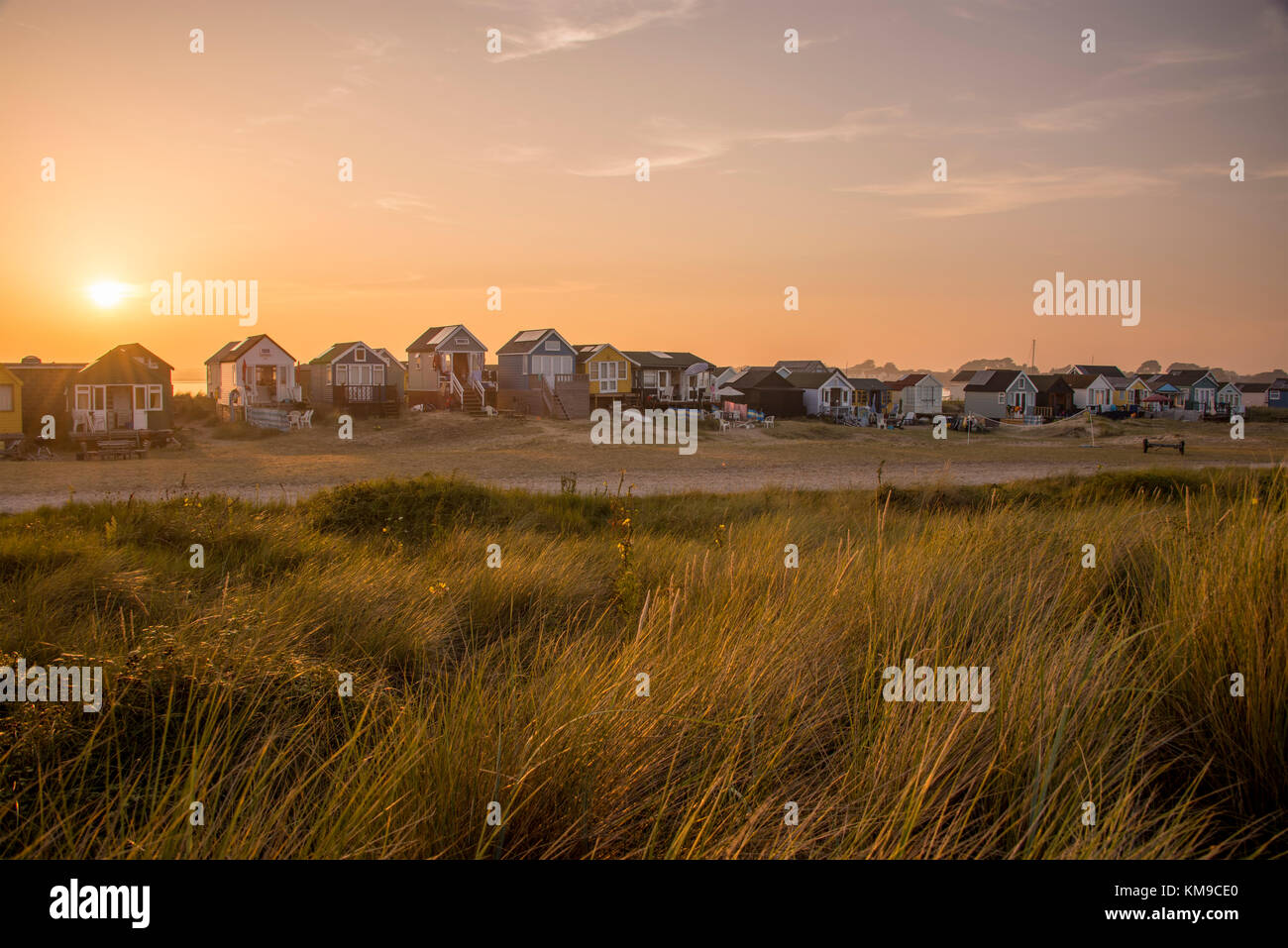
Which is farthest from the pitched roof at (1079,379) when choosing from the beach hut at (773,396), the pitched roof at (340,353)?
the pitched roof at (340,353)

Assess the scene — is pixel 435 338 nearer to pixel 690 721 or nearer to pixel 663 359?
pixel 663 359

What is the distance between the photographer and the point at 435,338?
57.0 m

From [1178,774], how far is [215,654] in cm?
461

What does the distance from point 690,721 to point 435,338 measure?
56.2m

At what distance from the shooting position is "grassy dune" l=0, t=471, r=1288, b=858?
120 inches

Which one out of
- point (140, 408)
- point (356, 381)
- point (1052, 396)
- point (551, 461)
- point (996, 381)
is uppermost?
point (996, 381)

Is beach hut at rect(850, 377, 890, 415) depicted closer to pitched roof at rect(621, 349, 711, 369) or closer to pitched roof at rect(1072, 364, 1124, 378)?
pitched roof at rect(621, 349, 711, 369)

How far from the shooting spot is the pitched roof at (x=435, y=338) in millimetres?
56094

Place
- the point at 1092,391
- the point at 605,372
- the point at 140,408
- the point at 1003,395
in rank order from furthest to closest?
1. the point at 1092,391
2. the point at 1003,395
3. the point at 605,372
4. the point at 140,408

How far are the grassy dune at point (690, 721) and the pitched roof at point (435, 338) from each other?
50725mm

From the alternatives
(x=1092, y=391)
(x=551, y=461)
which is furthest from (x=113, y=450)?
(x=1092, y=391)

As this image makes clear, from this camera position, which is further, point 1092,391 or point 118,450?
point 1092,391
